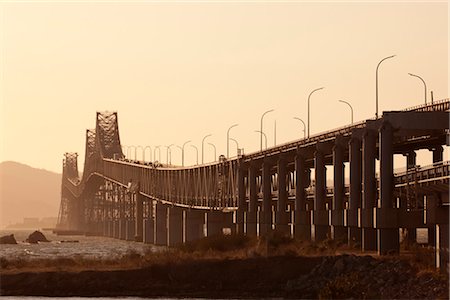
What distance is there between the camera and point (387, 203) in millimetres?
103562

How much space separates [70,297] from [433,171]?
25162 millimetres

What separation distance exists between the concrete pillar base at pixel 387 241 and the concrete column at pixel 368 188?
3617 millimetres

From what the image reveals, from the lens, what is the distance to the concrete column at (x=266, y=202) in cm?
14262

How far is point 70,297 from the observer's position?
92875mm

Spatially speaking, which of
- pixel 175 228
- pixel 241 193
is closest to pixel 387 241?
pixel 241 193

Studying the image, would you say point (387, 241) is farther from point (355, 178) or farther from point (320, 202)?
point (320, 202)

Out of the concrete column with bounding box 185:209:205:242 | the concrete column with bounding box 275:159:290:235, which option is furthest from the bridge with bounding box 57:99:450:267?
the concrete column with bounding box 185:209:205:242

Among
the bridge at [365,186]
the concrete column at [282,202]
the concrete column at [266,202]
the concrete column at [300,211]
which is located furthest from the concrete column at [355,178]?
the concrete column at [266,202]

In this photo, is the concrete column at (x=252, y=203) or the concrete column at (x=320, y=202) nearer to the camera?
the concrete column at (x=320, y=202)

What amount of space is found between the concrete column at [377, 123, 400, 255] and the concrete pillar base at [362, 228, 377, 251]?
5.13m

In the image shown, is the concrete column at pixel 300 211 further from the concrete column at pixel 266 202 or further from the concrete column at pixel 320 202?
the concrete column at pixel 266 202

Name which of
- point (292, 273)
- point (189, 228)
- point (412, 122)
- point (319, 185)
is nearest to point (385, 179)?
point (412, 122)

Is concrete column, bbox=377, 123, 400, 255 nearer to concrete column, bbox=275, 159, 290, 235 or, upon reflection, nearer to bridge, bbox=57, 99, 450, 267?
bridge, bbox=57, 99, 450, 267

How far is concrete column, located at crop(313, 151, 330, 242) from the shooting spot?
398ft
